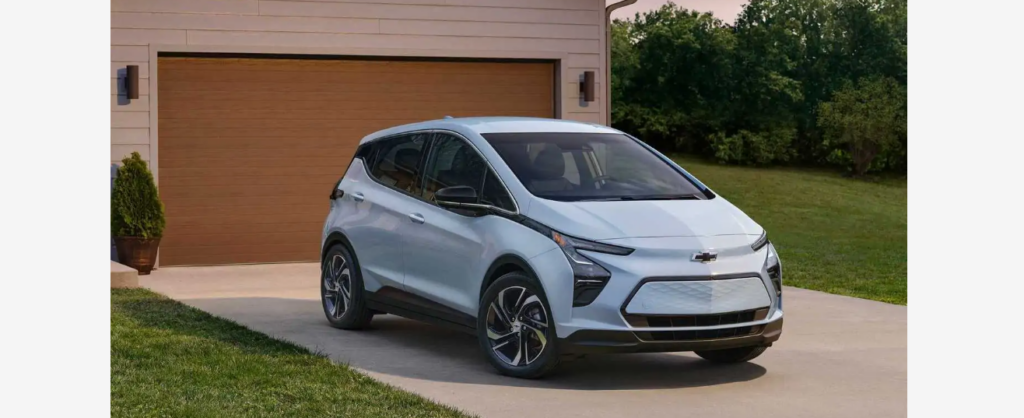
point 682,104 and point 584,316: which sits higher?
point 682,104

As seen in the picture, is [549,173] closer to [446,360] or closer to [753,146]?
[446,360]

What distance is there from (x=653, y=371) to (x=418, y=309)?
167 centimetres

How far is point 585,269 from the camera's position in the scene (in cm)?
725

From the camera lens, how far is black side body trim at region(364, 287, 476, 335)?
827 cm

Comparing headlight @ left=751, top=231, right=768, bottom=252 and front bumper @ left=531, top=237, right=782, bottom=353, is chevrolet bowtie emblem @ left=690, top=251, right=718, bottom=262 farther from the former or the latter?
headlight @ left=751, top=231, right=768, bottom=252

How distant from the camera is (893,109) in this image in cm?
3622

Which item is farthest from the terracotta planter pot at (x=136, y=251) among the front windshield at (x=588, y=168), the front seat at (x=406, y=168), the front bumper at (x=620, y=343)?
the front bumper at (x=620, y=343)

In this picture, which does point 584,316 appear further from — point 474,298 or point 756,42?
point 756,42

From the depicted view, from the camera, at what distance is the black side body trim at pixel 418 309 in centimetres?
827

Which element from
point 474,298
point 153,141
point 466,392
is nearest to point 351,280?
point 474,298

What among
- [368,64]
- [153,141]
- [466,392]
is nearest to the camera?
[466,392]

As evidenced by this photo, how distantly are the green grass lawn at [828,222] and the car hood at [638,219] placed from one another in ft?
16.3

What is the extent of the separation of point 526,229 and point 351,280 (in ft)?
7.65
